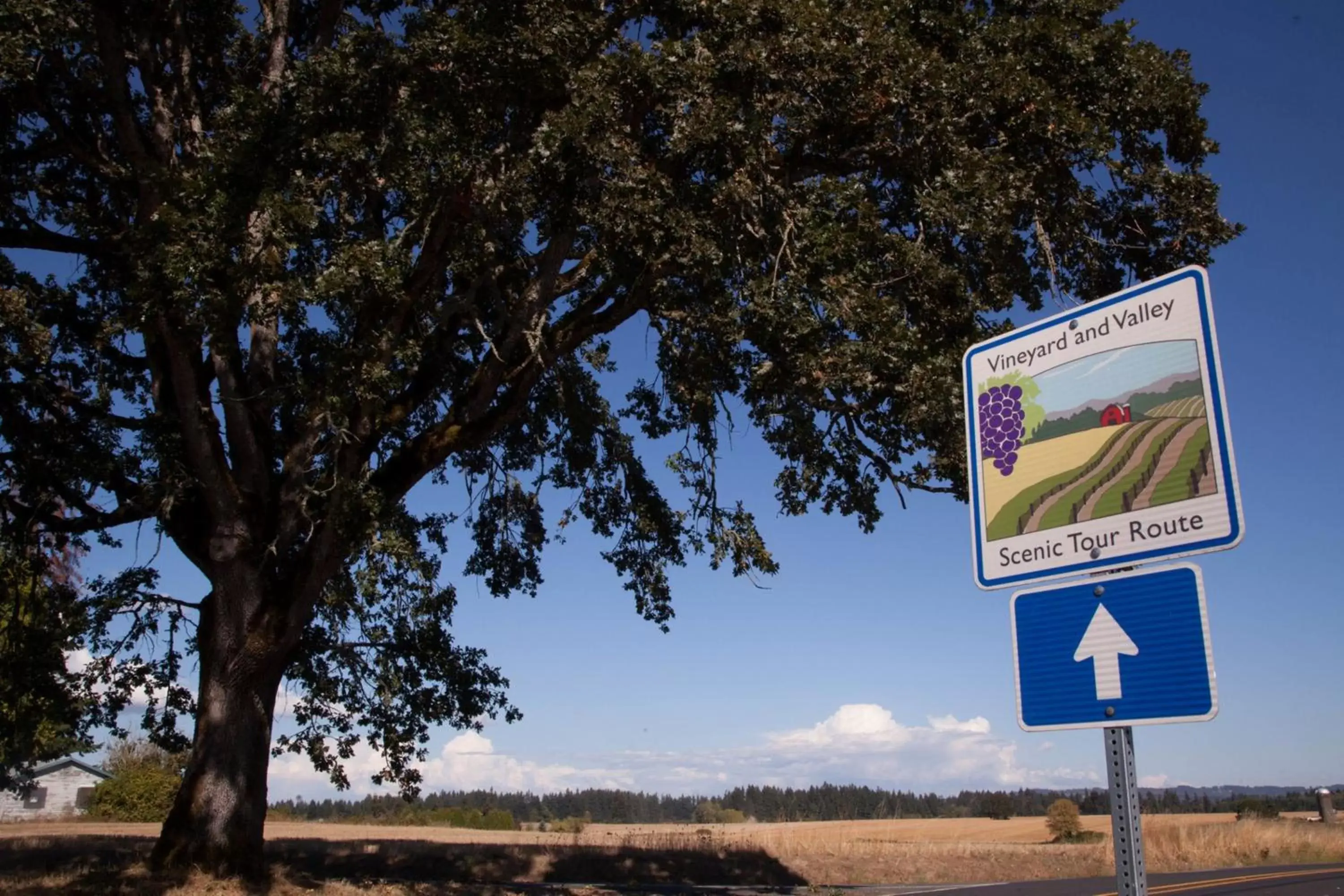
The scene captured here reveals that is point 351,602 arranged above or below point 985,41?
below

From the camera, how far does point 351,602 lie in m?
14.6

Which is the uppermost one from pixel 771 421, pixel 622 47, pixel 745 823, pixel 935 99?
pixel 622 47

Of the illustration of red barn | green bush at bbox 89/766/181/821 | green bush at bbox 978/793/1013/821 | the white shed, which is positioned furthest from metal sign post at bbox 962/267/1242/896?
green bush at bbox 978/793/1013/821

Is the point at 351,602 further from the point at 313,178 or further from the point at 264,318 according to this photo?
the point at 313,178

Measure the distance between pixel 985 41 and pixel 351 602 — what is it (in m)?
11.1

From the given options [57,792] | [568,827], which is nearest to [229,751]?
[568,827]

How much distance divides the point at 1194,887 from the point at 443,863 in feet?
46.7

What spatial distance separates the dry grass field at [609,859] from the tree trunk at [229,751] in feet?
1.79

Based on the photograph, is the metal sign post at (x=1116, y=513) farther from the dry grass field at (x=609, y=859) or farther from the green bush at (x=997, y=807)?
the green bush at (x=997, y=807)

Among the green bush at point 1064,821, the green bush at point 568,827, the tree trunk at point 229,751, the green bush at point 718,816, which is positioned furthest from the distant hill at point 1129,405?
the green bush at point 718,816

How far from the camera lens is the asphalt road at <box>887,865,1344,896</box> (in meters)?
17.5

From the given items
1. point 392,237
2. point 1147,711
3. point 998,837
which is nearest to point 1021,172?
point 392,237

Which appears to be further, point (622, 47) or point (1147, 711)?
point (622, 47)

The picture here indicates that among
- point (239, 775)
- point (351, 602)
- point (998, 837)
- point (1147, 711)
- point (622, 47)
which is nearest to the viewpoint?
point (1147, 711)
